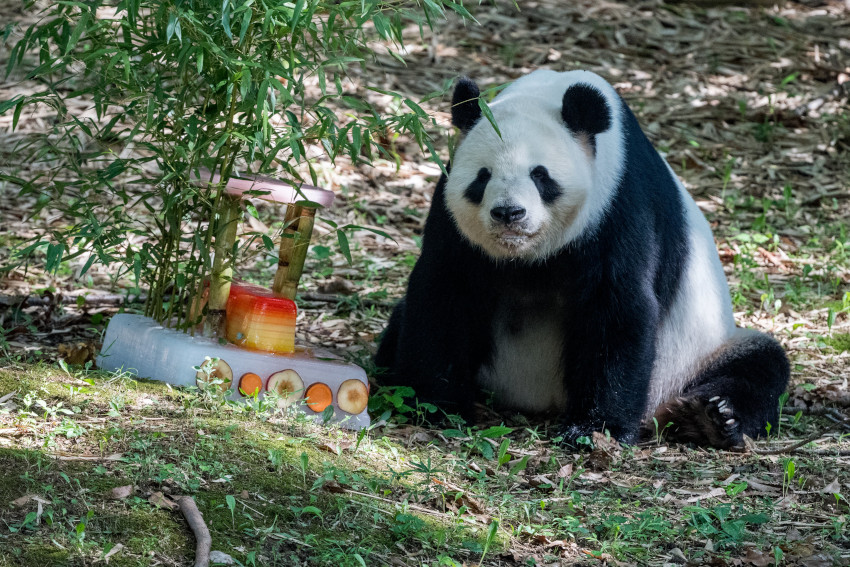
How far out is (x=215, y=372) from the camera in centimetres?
422

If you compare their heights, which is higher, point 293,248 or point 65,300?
point 293,248

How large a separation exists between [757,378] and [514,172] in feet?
5.98

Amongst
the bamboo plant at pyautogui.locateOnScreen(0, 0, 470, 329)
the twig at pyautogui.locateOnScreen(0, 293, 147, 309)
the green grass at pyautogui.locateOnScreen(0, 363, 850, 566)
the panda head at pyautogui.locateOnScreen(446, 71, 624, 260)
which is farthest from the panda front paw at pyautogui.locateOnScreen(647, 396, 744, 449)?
the twig at pyautogui.locateOnScreen(0, 293, 147, 309)

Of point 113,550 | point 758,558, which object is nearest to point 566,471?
point 758,558

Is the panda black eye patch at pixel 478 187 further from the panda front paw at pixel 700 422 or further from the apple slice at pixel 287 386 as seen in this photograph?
the panda front paw at pixel 700 422

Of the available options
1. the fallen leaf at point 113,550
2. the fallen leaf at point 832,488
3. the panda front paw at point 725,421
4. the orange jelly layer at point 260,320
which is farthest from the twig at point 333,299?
the fallen leaf at point 113,550

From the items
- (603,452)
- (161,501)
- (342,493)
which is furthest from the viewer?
(603,452)

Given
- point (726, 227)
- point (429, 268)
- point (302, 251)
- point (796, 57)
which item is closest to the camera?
point (302, 251)

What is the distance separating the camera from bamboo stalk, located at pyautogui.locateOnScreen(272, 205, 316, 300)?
4.42 metres

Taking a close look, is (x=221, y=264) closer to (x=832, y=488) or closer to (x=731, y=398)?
(x=731, y=398)

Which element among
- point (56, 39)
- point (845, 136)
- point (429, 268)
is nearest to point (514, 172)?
point (429, 268)

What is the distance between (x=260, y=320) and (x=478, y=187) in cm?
121

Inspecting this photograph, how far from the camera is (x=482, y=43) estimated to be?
36.6 ft

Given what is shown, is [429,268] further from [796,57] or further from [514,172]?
[796,57]
